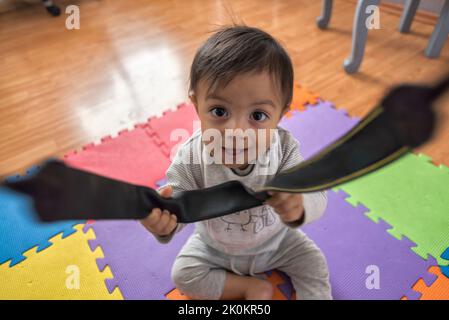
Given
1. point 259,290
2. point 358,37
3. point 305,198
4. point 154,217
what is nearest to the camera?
point 154,217

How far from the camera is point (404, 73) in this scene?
131 centimetres

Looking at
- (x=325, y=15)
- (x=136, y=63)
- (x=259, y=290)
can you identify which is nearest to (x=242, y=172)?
(x=259, y=290)

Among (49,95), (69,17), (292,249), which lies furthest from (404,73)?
(69,17)

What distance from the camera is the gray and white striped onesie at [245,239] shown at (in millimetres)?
580

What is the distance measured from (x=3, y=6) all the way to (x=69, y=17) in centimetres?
51

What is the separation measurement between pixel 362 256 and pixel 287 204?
1.32ft

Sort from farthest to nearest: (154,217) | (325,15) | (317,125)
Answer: (325,15)
(317,125)
(154,217)

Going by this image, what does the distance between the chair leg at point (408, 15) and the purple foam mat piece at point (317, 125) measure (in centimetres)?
70

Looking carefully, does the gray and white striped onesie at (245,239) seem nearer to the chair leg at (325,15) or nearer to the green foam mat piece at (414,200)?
the green foam mat piece at (414,200)

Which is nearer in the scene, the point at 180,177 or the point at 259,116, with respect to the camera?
the point at 259,116

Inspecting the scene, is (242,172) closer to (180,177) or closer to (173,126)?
(180,177)

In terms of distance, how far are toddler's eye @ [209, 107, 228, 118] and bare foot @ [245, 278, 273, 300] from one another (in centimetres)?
41

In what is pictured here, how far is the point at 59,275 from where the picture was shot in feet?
2.57
